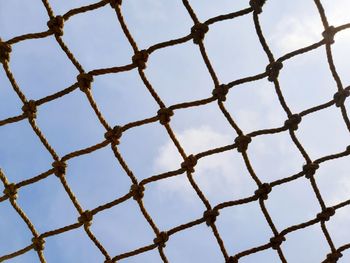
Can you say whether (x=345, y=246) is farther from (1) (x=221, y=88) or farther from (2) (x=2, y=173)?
(2) (x=2, y=173)

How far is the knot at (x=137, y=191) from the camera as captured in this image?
203 cm

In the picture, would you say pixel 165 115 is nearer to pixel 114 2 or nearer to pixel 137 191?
pixel 137 191

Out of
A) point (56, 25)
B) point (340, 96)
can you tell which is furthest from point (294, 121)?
point (56, 25)

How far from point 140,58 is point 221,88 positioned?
25cm

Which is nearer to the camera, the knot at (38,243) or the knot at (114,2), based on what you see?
the knot at (114,2)

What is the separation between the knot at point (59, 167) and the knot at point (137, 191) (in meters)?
0.20

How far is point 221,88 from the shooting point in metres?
2.00

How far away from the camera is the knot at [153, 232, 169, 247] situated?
6.64 feet

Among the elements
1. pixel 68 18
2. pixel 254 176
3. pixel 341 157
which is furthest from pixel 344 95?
pixel 68 18

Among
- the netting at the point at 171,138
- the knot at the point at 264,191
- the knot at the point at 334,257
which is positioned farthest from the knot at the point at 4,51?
the knot at the point at 334,257

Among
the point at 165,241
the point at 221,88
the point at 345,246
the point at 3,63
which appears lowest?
the point at 345,246

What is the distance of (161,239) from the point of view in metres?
2.03

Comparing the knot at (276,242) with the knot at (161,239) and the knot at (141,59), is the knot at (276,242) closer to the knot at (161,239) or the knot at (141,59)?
the knot at (161,239)

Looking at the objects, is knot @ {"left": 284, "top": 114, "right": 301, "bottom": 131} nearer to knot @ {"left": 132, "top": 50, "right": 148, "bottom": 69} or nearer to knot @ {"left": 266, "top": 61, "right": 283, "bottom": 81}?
knot @ {"left": 266, "top": 61, "right": 283, "bottom": 81}
